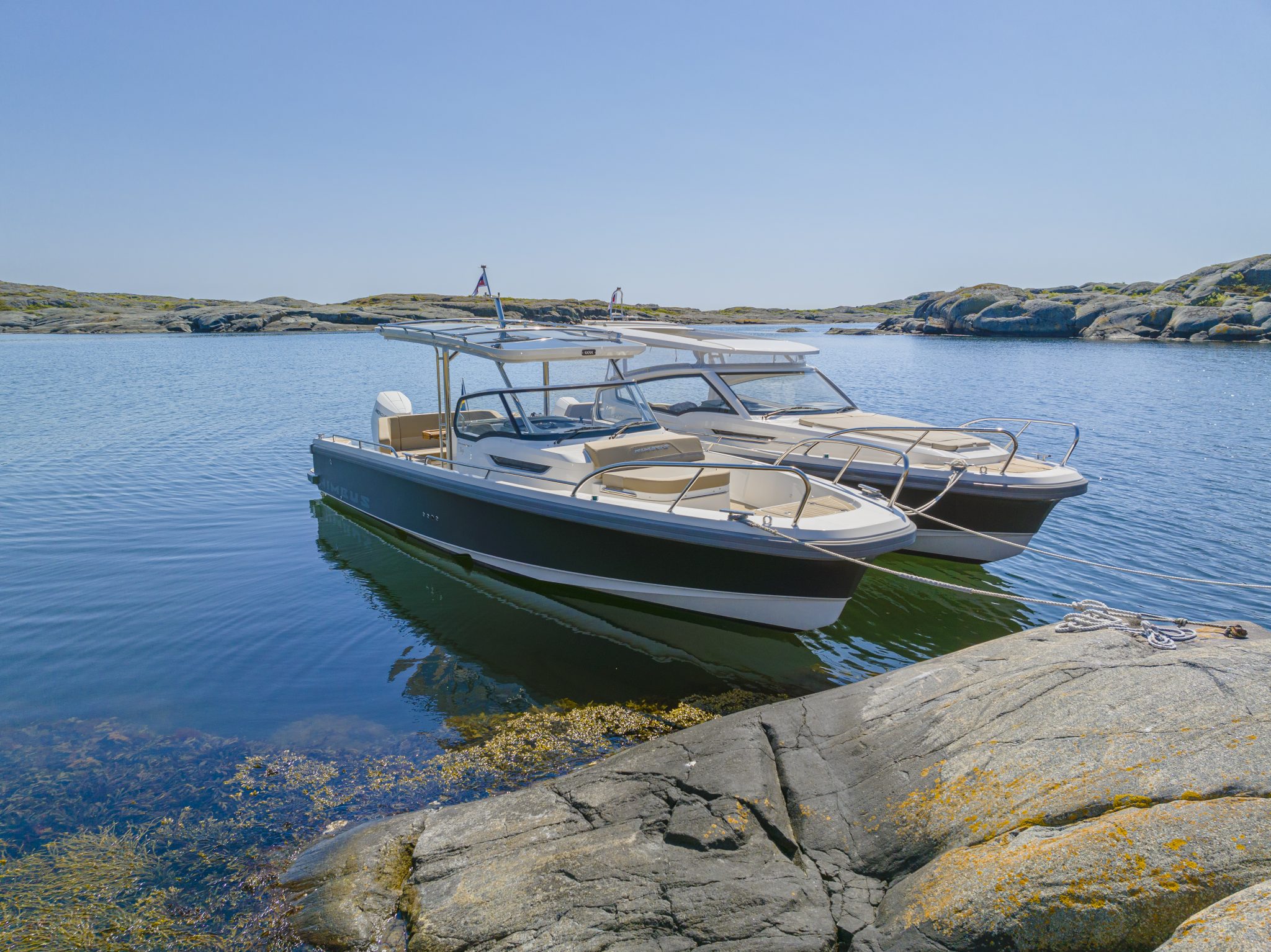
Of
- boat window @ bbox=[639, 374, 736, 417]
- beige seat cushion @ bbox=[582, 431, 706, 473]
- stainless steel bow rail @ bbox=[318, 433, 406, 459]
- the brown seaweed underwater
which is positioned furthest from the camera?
boat window @ bbox=[639, 374, 736, 417]

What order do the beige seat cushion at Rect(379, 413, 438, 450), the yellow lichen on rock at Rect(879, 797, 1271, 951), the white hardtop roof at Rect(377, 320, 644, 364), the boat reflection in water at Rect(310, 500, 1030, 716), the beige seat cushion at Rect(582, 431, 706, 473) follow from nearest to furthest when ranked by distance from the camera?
the yellow lichen on rock at Rect(879, 797, 1271, 951) < the boat reflection in water at Rect(310, 500, 1030, 716) < the beige seat cushion at Rect(582, 431, 706, 473) < the white hardtop roof at Rect(377, 320, 644, 364) < the beige seat cushion at Rect(379, 413, 438, 450)

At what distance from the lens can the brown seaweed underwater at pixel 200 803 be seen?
3939 millimetres

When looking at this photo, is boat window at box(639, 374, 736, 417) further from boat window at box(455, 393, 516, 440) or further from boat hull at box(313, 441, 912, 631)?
boat hull at box(313, 441, 912, 631)

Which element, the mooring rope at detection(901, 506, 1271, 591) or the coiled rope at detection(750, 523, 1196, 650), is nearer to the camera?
the coiled rope at detection(750, 523, 1196, 650)

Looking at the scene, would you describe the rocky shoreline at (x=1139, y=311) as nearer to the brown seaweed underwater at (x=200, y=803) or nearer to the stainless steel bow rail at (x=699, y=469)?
the stainless steel bow rail at (x=699, y=469)

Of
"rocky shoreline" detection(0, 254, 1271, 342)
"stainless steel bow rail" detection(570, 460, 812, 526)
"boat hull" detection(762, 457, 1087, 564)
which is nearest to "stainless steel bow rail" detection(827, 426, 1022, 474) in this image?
"boat hull" detection(762, 457, 1087, 564)

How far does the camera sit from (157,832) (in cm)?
466

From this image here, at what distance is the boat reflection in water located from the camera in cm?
664

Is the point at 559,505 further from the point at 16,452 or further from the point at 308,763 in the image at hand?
the point at 16,452

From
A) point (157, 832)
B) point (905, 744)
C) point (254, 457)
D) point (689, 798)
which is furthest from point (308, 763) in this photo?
point (254, 457)

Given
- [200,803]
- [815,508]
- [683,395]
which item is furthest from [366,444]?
[815,508]

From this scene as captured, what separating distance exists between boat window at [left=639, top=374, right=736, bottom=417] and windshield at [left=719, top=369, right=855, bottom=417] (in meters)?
0.30

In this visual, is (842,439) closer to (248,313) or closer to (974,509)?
(974,509)

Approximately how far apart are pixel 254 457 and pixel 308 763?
1179 cm
